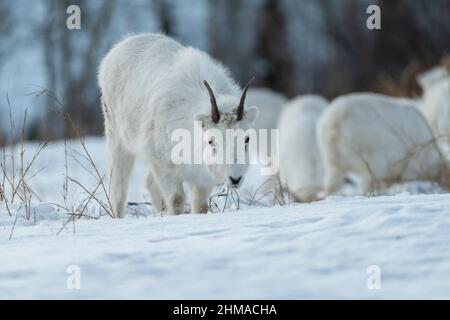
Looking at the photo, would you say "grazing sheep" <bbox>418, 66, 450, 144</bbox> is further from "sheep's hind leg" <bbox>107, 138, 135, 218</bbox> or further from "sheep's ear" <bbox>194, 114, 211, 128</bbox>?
"sheep's ear" <bbox>194, 114, 211, 128</bbox>

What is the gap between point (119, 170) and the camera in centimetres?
730

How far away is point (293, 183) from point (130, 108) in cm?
717

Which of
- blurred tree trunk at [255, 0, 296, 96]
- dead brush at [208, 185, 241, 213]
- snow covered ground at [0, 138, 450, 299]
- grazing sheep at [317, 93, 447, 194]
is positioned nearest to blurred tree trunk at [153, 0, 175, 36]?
blurred tree trunk at [255, 0, 296, 96]

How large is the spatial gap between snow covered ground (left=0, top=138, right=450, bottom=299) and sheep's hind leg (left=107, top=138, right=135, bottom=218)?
7.60 ft

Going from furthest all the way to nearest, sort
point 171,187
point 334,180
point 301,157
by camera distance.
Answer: point 301,157
point 334,180
point 171,187

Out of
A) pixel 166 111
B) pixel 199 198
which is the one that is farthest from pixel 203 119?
pixel 199 198

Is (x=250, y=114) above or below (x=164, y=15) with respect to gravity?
below

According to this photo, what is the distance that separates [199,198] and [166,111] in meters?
0.76

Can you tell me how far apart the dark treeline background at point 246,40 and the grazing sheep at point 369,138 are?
12777 mm

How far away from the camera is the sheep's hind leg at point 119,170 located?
7176 mm

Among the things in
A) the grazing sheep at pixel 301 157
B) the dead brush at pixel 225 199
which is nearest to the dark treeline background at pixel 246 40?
the grazing sheep at pixel 301 157

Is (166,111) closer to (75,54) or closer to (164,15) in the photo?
(75,54)

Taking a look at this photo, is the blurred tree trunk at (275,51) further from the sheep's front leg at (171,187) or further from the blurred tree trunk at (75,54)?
the sheep's front leg at (171,187)

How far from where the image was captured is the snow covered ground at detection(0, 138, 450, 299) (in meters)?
3.59
